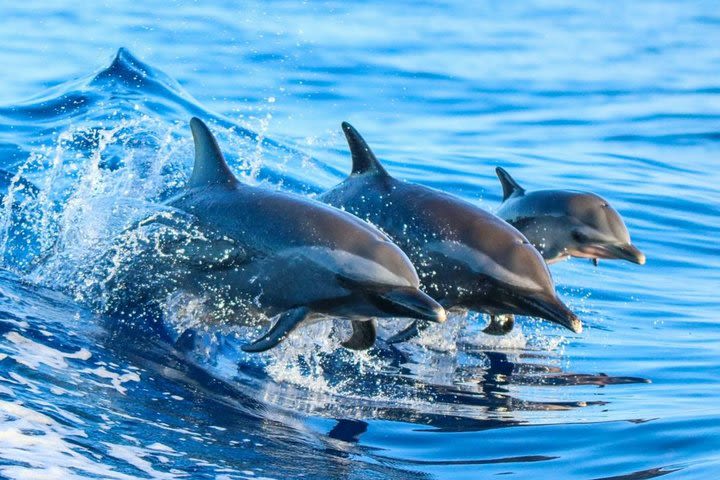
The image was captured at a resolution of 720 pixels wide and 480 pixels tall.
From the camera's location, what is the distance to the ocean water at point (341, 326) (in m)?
5.49

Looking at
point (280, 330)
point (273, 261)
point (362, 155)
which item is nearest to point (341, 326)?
point (362, 155)

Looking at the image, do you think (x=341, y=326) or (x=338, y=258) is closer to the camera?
(x=338, y=258)

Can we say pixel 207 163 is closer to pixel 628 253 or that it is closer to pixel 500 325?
pixel 500 325

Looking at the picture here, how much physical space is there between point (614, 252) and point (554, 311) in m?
1.50

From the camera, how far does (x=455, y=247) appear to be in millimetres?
6941

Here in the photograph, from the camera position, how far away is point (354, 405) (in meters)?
6.38

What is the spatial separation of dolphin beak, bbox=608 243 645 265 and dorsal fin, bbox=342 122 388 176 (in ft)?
5.56

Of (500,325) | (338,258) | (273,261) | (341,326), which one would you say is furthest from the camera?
(341,326)

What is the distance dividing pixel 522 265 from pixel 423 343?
1421 mm

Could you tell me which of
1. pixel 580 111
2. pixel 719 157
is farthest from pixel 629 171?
pixel 580 111

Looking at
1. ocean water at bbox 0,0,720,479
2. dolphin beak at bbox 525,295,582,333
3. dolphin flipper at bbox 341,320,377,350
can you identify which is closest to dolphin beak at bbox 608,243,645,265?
ocean water at bbox 0,0,720,479

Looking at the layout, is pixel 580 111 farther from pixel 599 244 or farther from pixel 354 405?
pixel 354 405

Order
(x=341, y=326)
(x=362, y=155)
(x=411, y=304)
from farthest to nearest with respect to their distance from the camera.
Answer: (x=341, y=326), (x=362, y=155), (x=411, y=304)

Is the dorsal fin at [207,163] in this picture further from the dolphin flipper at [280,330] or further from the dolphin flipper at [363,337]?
the dolphin flipper at [363,337]
